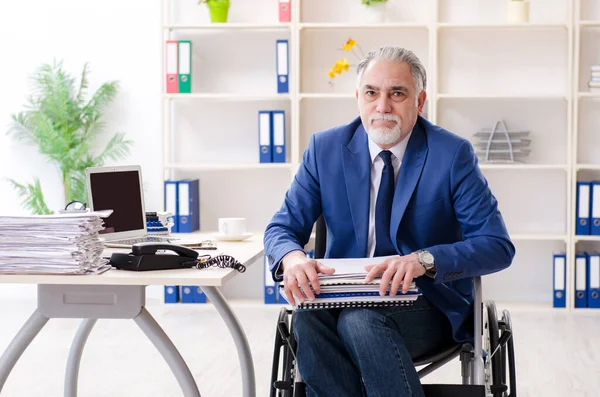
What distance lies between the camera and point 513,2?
4.93m

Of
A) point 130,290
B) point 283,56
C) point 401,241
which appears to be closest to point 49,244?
point 130,290

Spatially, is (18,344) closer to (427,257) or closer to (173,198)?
(427,257)

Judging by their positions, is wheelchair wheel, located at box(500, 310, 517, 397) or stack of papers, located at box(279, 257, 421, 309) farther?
wheelchair wheel, located at box(500, 310, 517, 397)

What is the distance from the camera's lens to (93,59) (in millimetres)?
5281

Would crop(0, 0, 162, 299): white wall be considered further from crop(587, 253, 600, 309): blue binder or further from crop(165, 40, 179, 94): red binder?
crop(587, 253, 600, 309): blue binder

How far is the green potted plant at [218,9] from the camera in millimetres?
5074

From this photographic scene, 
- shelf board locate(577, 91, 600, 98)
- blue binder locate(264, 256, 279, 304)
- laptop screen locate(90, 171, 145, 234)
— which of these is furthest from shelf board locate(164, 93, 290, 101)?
laptop screen locate(90, 171, 145, 234)

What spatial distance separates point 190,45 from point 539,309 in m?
2.46

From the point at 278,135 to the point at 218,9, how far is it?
31.7 inches

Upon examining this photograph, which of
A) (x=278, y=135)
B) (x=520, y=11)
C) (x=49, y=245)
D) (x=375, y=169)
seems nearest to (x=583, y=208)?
(x=520, y=11)

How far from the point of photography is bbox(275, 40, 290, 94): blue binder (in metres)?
4.97

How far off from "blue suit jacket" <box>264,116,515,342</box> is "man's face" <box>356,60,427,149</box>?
0.06 meters

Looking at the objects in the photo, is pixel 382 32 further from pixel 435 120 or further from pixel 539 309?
pixel 539 309

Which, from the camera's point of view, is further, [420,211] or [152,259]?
[420,211]
